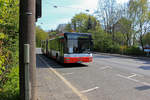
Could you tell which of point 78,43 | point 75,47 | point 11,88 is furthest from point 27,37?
point 78,43

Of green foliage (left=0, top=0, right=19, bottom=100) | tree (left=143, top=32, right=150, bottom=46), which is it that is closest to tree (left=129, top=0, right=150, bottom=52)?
tree (left=143, top=32, right=150, bottom=46)

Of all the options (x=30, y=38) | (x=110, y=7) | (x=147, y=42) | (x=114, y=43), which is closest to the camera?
(x=30, y=38)

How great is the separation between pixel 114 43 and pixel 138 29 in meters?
7.95

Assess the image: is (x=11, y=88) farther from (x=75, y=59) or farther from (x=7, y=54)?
(x=75, y=59)

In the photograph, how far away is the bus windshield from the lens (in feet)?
42.4

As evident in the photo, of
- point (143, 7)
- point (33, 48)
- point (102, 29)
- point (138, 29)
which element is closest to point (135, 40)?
point (138, 29)

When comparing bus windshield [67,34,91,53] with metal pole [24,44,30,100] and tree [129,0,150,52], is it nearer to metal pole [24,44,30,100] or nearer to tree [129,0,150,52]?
metal pole [24,44,30,100]

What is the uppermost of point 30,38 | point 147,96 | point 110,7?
point 110,7

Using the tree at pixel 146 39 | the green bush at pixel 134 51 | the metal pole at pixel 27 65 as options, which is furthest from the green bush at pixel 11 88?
the tree at pixel 146 39

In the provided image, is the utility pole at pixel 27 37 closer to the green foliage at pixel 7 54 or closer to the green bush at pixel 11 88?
the green foliage at pixel 7 54

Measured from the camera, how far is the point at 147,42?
28.8m

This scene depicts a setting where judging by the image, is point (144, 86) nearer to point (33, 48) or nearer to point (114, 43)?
point (33, 48)

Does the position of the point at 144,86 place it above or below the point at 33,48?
below

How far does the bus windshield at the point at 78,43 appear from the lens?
42.4ft
